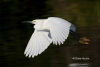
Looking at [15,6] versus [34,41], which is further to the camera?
[15,6]

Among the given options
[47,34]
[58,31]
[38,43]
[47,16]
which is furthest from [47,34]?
[47,16]

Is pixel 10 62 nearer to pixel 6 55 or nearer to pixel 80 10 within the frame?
pixel 6 55

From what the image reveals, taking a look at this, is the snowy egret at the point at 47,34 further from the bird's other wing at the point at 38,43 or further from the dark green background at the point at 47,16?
the dark green background at the point at 47,16

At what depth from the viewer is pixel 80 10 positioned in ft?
24.4

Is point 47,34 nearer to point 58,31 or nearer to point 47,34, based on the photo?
point 47,34

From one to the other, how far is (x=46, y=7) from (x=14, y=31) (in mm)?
599

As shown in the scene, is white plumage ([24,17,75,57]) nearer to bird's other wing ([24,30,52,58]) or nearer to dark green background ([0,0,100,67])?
bird's other wing ([24,30,52,58])

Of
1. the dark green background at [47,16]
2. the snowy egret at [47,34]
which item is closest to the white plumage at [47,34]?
the snowy egret at [47,34]

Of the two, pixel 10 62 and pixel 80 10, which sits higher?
pixel 80 10

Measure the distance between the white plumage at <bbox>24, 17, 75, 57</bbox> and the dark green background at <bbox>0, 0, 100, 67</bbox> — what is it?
1.37 meters

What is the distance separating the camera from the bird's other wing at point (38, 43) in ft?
16.9

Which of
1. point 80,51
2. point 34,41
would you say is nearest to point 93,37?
point 80,51

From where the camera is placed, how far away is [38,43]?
5289 mm

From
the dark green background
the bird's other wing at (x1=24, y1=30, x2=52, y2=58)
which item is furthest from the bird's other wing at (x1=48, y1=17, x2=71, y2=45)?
the dark green background
